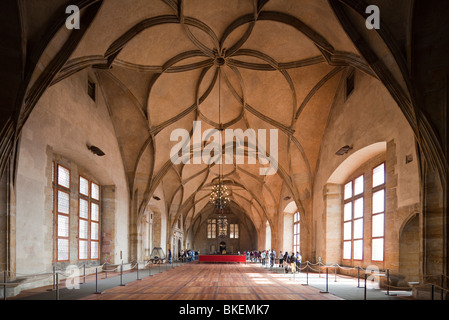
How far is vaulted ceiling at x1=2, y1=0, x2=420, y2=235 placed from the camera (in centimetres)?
1001

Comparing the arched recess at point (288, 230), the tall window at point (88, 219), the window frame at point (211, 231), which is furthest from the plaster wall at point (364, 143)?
the window frame at point (211, 231)

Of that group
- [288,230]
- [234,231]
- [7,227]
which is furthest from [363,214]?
[234,231]

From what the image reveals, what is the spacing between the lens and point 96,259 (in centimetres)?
1778

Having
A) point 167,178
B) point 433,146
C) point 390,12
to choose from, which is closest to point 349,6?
point 390,12

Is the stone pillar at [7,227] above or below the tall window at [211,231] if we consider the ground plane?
above

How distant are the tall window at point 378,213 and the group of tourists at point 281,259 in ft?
12.0

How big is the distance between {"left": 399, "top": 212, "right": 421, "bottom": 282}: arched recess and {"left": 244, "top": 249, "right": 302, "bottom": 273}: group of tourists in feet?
18.9

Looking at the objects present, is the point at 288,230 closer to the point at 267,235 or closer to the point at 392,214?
the point at 267,235

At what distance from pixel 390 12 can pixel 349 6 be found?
0.99m

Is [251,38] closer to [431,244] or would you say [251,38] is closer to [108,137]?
[108,137]

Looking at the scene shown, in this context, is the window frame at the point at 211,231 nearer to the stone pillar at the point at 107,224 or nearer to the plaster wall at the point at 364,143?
the plaster wall at the point at 364,143

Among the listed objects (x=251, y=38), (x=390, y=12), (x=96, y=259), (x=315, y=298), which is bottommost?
(x=96, y=259)

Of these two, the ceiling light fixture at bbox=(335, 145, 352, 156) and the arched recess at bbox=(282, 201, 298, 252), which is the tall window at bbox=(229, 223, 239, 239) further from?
the ceiling light fixture at bbox=(335, 145, 352, 156)

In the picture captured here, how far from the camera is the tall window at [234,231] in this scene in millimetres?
49031
